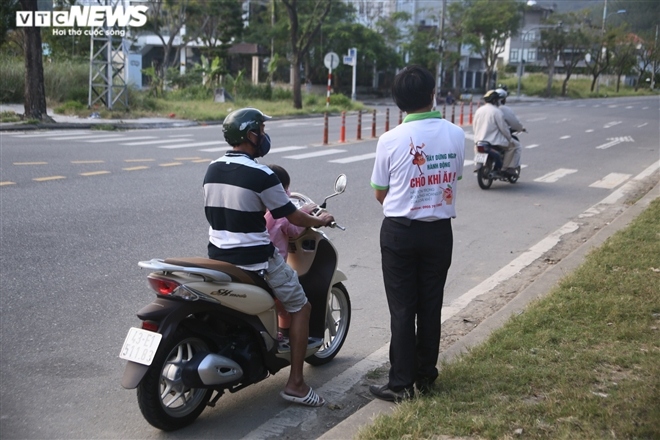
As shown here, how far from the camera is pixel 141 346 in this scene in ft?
12.5

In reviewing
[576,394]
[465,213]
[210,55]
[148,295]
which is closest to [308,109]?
[210,55]

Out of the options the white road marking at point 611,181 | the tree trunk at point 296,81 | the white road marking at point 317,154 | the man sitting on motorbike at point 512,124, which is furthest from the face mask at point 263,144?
the tree trunk at point 296,81

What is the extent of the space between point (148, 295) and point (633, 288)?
161 inches

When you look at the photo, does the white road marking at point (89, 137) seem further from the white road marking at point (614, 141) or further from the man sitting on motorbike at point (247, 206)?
the man sitting on motorbike at point (247, 206)

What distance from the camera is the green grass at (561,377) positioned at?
146 inches

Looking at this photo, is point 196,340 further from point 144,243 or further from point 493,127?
point 493,127

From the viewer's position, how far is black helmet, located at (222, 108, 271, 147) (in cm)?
416

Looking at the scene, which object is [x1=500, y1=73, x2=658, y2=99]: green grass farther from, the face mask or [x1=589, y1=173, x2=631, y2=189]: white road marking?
the face mask

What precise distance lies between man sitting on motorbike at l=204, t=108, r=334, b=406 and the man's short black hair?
0.76 m

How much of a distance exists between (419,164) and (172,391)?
1.83 metres

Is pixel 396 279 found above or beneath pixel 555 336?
above

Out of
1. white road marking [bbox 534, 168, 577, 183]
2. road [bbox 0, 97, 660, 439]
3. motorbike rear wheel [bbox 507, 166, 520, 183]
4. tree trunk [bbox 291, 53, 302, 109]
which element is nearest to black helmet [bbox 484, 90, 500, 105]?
motorbike rear wheel [bbox 507, 166, 520, 183]

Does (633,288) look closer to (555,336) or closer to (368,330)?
(555,336)

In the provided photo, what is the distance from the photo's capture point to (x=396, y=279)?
4227mm
